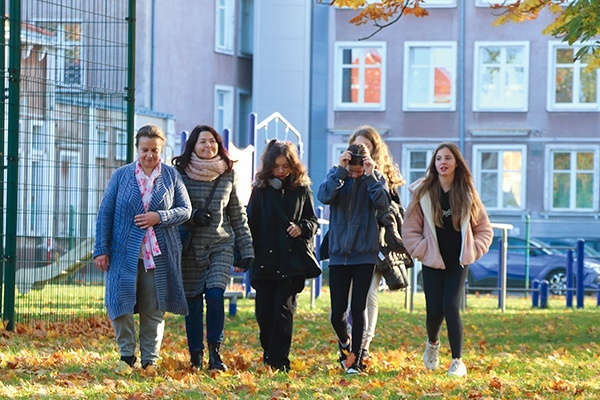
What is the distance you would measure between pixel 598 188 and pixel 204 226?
33962mm

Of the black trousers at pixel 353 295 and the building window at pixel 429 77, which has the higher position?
the building window at pixel 429 77

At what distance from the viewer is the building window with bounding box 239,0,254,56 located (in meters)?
46.1

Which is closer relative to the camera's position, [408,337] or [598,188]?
[408,337]

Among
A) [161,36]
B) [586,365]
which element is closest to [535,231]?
[161,36]

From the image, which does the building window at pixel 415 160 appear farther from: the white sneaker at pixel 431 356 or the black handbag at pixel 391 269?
the white sneaker at pixel 431 356

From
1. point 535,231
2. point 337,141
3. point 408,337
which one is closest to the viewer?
point 408,337

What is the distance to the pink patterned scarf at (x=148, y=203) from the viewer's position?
10.0 m

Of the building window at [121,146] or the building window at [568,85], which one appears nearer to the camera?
the building window at [121,146]

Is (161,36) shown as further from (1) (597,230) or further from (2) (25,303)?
(2) (25,303)

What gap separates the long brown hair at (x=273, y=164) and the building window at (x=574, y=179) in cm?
3324

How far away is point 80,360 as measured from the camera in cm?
1088

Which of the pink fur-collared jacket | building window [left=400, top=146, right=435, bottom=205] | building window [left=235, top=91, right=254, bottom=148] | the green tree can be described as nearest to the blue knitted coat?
the pink fur-collared jacket

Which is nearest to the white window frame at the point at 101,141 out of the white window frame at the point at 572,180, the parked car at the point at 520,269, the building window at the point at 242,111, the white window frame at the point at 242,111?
the parked car at the point at 520,269

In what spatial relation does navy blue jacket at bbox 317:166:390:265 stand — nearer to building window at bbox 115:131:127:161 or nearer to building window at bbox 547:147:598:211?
building window at bbox 115:131:127:161
